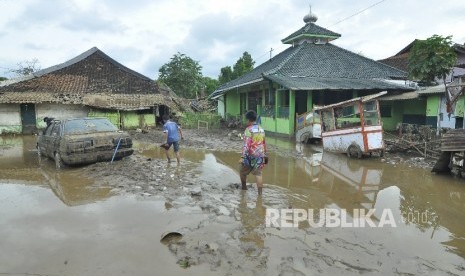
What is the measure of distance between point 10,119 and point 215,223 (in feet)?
74.6

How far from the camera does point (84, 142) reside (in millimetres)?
9094

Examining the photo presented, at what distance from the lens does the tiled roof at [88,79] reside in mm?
24281

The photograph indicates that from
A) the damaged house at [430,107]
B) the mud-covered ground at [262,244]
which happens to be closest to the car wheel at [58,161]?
the mud-covered ground at [262,244]

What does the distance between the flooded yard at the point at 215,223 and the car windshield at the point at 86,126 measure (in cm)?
109

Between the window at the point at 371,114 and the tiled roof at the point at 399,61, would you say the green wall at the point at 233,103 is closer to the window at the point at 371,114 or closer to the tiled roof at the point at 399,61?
the tiled roof at the point at 399,61

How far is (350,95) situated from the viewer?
68.6ft

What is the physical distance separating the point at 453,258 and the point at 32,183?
822cm

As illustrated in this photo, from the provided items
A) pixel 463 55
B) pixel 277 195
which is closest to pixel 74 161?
pixel 277 195

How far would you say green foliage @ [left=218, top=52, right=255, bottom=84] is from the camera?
132 feet

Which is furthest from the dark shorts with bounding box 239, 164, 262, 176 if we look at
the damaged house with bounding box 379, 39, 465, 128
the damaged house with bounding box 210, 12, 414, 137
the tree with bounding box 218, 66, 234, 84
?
the tree with bounding box 218, 66, 234, 84

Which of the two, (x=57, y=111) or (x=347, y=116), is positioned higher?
(x=57, y=111)

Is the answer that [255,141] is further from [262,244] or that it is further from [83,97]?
[83,97]

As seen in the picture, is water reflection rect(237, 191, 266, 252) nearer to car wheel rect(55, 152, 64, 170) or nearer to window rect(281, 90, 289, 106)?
car wheel rect(55, 152, 64, 170)

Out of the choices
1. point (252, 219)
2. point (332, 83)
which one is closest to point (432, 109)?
point (332, 83)
